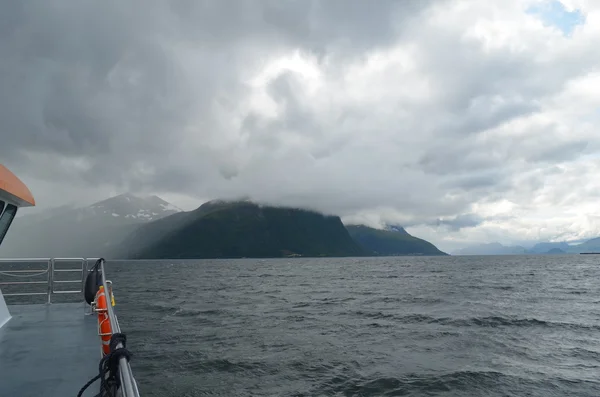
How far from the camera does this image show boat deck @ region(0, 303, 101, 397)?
6748 millimetres

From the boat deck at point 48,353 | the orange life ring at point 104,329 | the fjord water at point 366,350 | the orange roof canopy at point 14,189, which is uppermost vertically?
the orange roof canopy at point 14,189

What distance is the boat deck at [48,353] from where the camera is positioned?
675 cm

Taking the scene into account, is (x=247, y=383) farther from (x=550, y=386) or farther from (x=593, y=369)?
(x=593, y=369)

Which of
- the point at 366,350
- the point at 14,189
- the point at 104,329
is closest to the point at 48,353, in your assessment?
the point at 104,329

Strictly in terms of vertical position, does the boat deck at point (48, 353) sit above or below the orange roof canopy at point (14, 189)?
below

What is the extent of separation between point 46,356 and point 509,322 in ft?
89.7

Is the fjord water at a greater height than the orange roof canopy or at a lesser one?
lesser

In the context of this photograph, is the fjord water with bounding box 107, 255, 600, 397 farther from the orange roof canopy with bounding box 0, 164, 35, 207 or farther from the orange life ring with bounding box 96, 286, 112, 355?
the orange roof canopy with bounding box 0, 164, 35, 207

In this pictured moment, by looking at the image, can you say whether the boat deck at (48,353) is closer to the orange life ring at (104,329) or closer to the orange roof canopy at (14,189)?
the orange life ring at (104,329)

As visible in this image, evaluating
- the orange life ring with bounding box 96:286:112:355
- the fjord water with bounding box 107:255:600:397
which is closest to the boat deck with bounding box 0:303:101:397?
the orange life ring with bounding box 96:286:112:355

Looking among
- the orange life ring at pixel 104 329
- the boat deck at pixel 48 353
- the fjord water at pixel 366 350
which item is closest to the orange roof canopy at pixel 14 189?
the boat deck at pixel 48 353

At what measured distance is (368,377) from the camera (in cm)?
1452

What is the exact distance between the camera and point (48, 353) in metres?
8.66

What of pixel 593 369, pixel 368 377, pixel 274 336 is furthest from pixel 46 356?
pixel 593 369
